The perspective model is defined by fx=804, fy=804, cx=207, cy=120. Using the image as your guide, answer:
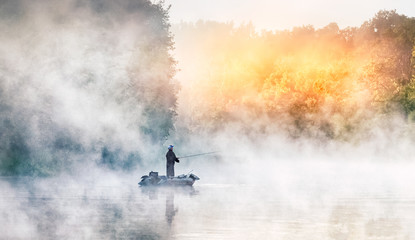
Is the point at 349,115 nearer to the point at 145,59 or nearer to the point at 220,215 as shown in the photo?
the point at 145,59

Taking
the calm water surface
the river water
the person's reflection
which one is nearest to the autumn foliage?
the river water

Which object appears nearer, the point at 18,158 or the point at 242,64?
the point at 18,158

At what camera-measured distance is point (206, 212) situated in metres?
26.6

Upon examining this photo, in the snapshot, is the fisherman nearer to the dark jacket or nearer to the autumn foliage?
the dark jacket

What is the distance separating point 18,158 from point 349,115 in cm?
4978

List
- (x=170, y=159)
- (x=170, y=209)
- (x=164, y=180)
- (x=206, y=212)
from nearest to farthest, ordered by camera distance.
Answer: (x=206, y=212), (x=170, y=209), (x=164, y=180), (x=170, y=159)

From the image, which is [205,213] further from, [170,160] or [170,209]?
[170,160]

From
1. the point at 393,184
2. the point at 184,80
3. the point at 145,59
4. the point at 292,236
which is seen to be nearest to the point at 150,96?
the point at 145,59

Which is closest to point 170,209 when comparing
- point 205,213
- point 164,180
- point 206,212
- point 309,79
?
point 206,212

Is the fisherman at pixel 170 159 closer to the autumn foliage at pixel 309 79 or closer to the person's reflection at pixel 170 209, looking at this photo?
the person's reflection at pixel 170 209

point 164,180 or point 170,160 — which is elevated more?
point 170,160

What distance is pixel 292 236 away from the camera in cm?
1991

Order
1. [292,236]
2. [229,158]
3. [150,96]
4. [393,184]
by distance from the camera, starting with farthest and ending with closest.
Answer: [229,158]
[150,96]
[393,184]
[292,236]

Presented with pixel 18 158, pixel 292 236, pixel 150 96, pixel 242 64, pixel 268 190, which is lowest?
pixel 292 236
